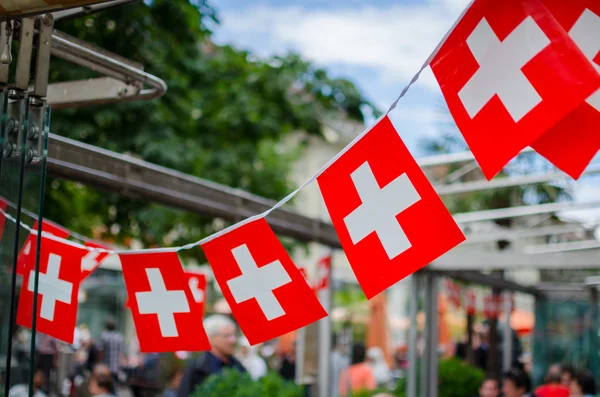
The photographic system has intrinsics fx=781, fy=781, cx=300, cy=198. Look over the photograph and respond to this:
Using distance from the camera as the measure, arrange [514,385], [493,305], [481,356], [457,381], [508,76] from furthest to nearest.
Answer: [481,356] → [493,305] → [457,381] → [514,385] → [508,76]

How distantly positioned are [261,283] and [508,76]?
1249 mm

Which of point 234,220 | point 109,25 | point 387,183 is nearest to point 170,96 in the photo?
point 109,25

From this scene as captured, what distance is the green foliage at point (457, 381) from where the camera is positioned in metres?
13.1

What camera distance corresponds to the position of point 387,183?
2.60 metres

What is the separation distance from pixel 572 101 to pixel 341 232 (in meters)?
0.91

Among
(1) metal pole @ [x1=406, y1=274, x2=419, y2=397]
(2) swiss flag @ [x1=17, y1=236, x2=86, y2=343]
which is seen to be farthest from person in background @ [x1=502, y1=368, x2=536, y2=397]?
(2) swiss flag @ [x1=17, y1=236, x2=86, y2=343]

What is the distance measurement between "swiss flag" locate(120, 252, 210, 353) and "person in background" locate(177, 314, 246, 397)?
12.6ft

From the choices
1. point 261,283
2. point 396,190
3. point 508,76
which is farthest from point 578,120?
point 261,283

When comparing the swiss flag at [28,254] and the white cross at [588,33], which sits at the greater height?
the white cross at [588,33]

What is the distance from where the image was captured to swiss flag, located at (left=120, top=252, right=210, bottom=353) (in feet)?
10.8

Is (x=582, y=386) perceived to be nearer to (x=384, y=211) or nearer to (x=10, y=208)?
(x=384, y=211)

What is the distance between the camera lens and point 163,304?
333 centimetres

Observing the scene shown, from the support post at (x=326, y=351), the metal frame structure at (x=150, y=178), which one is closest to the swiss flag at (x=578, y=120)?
the metal frame structure at (x=150, y=178)

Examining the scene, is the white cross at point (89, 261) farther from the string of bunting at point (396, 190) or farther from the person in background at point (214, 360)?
the person in background at point (214, 360)
